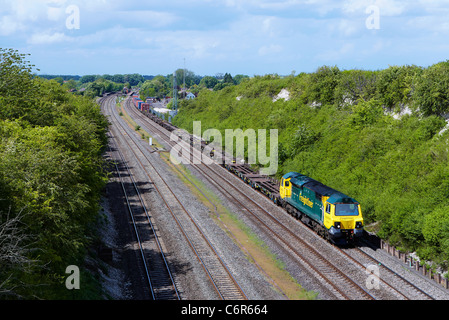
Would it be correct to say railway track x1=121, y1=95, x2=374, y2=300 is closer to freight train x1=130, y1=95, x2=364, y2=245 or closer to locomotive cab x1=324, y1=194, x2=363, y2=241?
freight train x1=130, y1=95, x2=364, y2=245

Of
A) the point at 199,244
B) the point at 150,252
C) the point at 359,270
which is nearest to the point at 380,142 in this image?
the point at 359,270

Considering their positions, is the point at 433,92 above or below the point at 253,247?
above

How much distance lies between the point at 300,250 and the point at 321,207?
11.1 ft

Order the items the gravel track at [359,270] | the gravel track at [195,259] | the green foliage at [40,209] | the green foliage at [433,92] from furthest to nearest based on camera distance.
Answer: the green foliage at [433,92]
the gravel track at [195,259]
the gravel track at [359,270]
the green foliage at [40,209]

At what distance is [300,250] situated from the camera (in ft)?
85.9

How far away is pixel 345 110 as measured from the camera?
50.2 metres

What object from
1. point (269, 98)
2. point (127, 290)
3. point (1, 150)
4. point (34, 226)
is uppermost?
point (269, 98)

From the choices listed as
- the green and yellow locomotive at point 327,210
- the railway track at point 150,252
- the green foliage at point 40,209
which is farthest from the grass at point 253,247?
the green foliage at point 40,209

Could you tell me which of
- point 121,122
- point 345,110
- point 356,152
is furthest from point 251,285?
point 121,122

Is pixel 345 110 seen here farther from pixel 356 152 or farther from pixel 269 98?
pixel 269 98

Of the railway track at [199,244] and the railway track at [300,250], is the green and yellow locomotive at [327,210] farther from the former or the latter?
the railway track at [199,244]

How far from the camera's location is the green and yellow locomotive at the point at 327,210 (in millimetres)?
25844

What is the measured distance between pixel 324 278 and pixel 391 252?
20.4 feet

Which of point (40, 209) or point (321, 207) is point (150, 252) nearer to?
point (40, 209)
